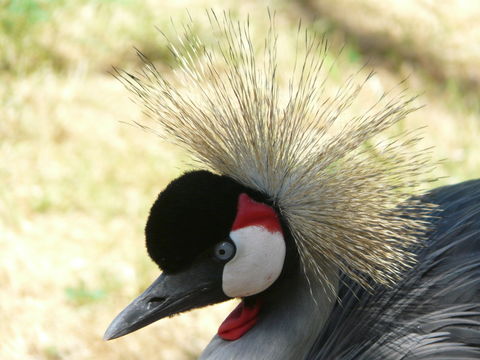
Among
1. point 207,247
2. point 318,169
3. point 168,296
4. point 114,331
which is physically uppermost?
point 318,169

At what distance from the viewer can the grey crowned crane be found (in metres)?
1.48

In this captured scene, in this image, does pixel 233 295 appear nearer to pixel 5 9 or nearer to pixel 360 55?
pixel 5 9

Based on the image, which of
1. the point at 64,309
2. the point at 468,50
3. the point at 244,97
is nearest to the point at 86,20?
the point at 64,309

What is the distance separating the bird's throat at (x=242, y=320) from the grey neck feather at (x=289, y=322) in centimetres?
2

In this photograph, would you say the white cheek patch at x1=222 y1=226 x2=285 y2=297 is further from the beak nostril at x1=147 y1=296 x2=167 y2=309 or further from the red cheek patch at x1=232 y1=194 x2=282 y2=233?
the beak nostril at x1=147 y1=296 x2=167 y2=309

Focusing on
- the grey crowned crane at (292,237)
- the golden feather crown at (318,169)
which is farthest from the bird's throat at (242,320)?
the golden feather crown at (318,169)

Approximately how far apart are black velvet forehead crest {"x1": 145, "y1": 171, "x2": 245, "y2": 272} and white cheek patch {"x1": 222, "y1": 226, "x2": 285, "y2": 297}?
4 centimetres

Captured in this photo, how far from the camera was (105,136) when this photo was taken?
116 inches

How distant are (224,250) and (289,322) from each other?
0.20 metres

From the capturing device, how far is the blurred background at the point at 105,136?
234cm

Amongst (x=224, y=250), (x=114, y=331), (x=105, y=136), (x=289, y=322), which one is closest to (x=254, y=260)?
(x=224, y=250)

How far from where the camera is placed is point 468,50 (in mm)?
3656

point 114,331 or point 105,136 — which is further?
point 105,136

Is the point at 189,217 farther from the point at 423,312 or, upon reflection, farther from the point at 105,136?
the point at 105,136
